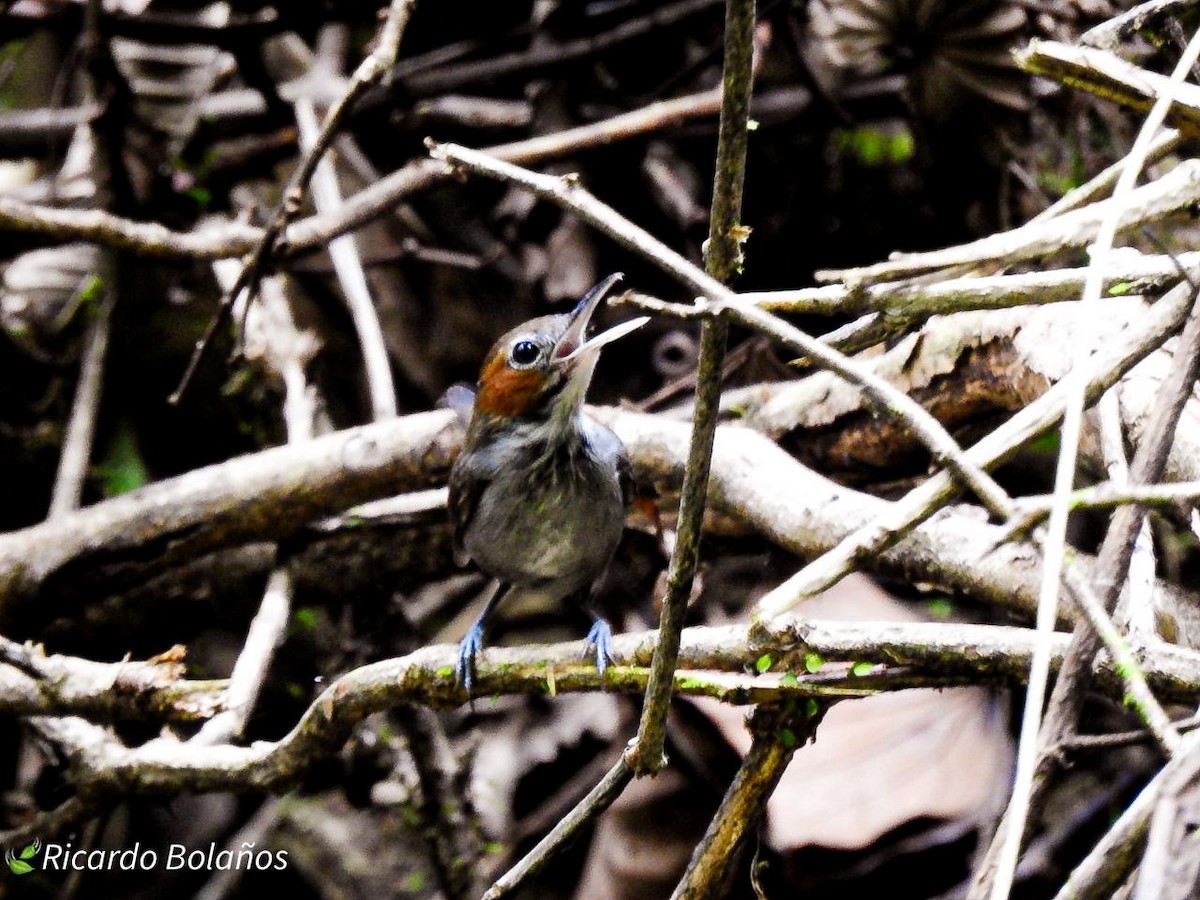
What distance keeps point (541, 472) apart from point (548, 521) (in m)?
0.15

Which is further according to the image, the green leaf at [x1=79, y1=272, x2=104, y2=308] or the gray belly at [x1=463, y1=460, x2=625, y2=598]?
the green leaf at [x1=79, y1=272, x2=104, y2=308]

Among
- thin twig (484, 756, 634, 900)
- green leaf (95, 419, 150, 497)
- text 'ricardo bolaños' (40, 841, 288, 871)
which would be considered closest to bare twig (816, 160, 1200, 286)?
thin twig (484, 756, 634, 900)

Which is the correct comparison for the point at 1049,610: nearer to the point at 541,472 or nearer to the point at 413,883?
the point at 541,472

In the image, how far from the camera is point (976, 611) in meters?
3.78

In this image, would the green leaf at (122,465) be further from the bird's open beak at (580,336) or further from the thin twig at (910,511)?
the thin twig at (910,511)

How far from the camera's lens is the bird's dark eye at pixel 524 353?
134 inches

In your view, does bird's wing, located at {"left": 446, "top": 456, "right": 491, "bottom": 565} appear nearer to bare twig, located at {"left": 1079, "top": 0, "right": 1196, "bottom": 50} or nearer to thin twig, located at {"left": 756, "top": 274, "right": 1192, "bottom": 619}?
thin twig, located at {"left": 756, "top": 274, "right": 1192, "bottom": 619}

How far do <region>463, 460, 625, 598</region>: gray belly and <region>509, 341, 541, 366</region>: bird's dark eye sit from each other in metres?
0.34

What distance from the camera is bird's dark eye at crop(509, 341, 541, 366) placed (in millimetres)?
3395

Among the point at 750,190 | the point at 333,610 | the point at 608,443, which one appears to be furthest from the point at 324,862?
the point at 750,190

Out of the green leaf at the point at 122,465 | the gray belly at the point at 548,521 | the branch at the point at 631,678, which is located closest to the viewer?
the branch at the point at 631,678

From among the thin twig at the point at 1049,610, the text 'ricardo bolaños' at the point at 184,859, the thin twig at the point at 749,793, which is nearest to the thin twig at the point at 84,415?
the text 'ricardo bolaños' at the point at 184,859

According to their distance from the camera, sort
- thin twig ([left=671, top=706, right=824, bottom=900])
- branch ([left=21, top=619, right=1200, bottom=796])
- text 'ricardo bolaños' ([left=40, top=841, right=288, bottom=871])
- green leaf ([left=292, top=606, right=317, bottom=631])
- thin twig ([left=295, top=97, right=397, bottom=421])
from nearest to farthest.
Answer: branch ([left=21, top=619, right=1200, bottom=796]), thin twig ([left=671, top=706, right=824, bottom=900]), text 'ricardo bolaños' ([left=40, top=841, right=288, bottom=871]), thin twig ([left=295, top=97, right=397, bottom=421]), green leaf ([left=292, top=606, right=317, bottom=631])

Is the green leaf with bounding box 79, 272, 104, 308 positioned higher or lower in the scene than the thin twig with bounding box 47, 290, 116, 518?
higher
